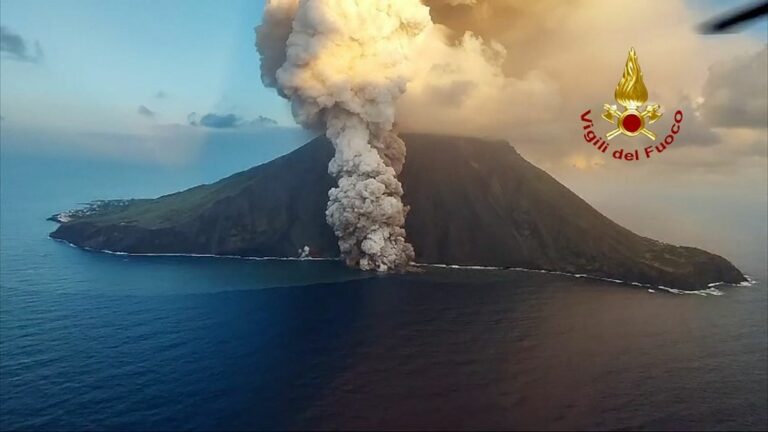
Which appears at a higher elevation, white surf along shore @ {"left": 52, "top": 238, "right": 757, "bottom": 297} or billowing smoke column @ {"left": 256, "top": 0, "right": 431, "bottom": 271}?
billowing smoke column @ {"left": 256, "top": 0, "right": 431, "bottom": 271}

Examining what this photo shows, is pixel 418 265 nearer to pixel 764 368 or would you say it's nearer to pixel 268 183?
pixel 268 183

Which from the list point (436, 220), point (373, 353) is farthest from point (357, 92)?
point (373, 353)

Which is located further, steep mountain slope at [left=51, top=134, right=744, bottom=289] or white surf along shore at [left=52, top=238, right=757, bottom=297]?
steep mountain slope at [left=51, top=134, right=744, bottom=289]

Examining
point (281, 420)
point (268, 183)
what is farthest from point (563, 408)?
point (268, 183)

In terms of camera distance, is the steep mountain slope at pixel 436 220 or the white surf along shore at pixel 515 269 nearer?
the white surf along shore at pixel 515 269

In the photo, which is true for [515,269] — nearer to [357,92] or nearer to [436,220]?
[436,220]
